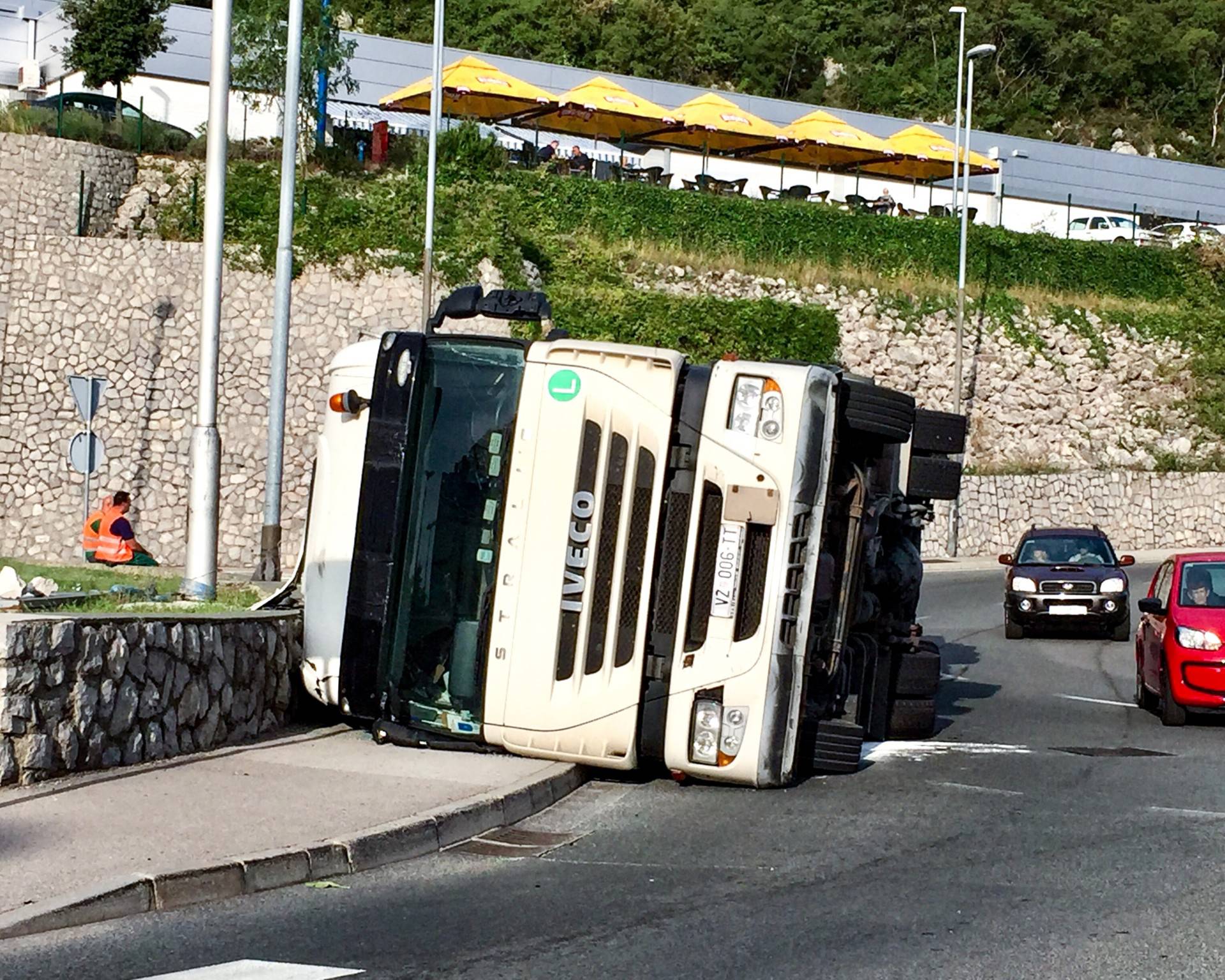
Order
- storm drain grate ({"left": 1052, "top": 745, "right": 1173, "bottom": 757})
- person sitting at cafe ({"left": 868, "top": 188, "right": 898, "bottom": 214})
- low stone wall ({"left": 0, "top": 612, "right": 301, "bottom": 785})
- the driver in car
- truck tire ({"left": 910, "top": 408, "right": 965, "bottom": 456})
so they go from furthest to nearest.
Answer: person sitting at cafe ({"left": 868, "top": 188, "right": 898, "bottom": 214}) → the driver in car → truck tire ({"left": 910, "top": 408, "right": 965, "bottom": 456}) → storm drain grate ({"left": 1052, "top": 745, "right": 1173, "bottom": 757}) → low stone wall ({"left": 0, "top": 612, "right": 301, "bottom": 785})

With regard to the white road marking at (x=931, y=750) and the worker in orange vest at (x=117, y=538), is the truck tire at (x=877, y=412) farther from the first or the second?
the worker in orange vest at (x=117, y=538)

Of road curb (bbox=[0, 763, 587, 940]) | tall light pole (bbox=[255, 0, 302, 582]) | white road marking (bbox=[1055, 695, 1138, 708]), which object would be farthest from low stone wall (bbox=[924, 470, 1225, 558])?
road curb (bbox=[0, 763, 587, 940])

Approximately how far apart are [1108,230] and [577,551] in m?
51.6

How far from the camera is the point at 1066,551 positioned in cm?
2644

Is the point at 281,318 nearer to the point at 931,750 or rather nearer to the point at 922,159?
the point at 931,750

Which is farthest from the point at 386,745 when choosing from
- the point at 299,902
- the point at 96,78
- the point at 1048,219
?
the point at 1048,219

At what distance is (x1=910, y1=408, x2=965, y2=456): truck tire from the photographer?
1346cm

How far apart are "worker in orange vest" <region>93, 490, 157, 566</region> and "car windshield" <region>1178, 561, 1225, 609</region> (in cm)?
1218

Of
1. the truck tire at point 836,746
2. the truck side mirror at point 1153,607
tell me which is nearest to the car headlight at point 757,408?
the truck tire at point 836,746

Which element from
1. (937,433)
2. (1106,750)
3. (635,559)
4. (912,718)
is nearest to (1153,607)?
(1106,750)

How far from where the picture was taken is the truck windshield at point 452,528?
10570 mm

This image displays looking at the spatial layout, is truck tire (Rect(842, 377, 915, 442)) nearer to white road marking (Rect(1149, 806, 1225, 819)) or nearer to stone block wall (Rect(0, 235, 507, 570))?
white road marking (Rect(1149, 806, 1225, 819))

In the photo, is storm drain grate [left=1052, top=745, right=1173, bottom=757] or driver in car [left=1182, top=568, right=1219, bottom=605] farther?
driver in car [left=1182, top=568, right=1219, bottom=605]

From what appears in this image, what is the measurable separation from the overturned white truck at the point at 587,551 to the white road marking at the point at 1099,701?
7307mm
